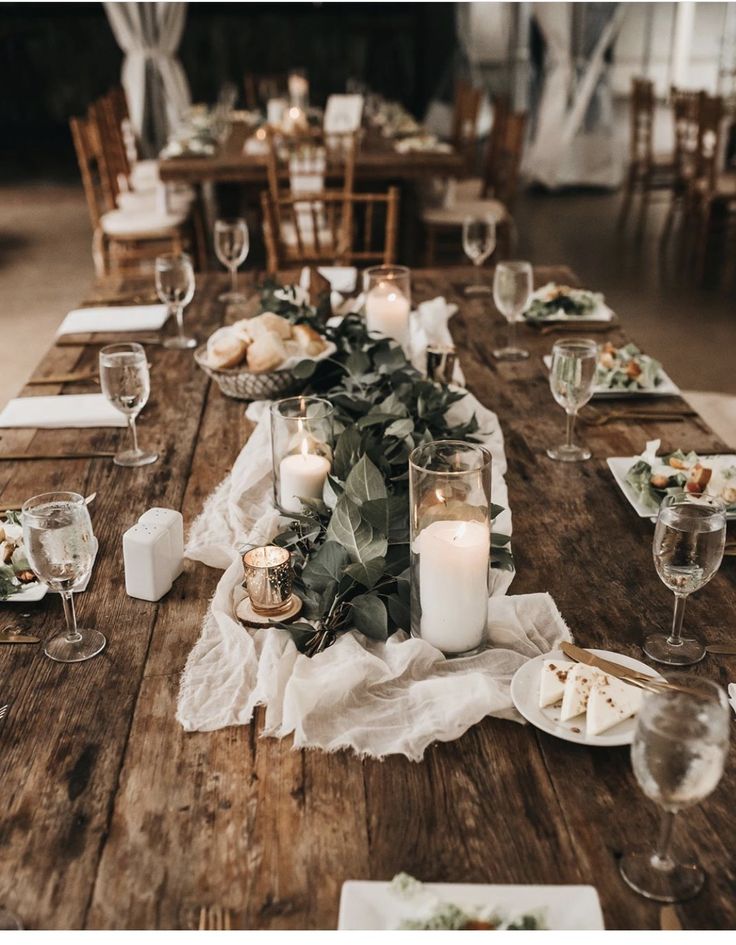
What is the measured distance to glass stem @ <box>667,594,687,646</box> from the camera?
3.78 feet

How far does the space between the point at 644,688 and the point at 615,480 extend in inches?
24.8

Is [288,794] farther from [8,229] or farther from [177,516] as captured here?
[8,229]

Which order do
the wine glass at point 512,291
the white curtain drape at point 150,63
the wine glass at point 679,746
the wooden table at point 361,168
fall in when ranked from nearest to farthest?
the wine glass at point 679,746 → the wine glass at point 512,291 → the wooden table at point 361,168 → the white curtain drape at point 150,63

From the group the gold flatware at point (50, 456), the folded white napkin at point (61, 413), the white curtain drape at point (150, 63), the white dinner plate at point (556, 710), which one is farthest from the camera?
the white curtain drape at point (150, 63)

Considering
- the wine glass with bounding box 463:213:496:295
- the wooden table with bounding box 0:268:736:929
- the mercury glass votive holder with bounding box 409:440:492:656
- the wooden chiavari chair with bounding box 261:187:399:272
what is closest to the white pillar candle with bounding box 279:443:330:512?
the wooden table with bounding box 0:268:736:929

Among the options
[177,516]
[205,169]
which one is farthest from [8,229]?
[177,516]

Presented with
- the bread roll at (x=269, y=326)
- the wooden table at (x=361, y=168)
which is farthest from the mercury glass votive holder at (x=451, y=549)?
the wooden table at (x=361, y=168)

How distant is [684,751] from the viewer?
2.52 feet

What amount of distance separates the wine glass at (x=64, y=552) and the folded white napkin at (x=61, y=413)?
0.70 meters

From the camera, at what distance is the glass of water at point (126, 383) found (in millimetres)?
1621

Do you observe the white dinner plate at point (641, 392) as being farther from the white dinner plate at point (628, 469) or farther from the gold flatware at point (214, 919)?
the gold flatware at point (214, 919)

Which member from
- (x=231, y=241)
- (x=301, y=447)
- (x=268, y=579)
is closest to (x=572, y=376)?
(x=301, y=447)

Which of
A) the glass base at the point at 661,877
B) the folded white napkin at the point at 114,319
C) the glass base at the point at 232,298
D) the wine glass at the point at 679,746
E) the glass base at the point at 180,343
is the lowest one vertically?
the glass base at the point at 232,298

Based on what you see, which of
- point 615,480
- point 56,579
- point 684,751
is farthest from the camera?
point 615,480
